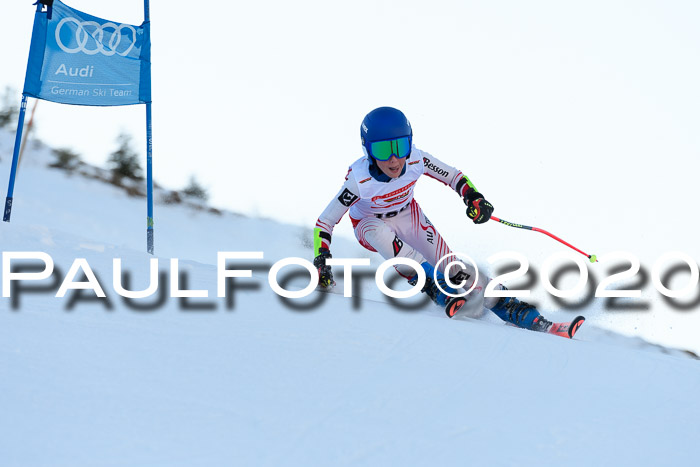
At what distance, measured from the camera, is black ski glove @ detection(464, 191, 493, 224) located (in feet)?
14.2

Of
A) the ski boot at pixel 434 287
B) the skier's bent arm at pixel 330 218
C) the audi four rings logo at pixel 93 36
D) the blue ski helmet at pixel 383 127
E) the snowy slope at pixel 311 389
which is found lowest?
the snowy slope at pixel 311 389

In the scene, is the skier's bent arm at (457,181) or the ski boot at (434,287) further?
the skier's bent arm at (457,181)

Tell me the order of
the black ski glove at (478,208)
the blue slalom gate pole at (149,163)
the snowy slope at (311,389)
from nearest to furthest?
1. the snowy slope at (311,389)
2. the black ski glove at (478,208)
3. the blue slalom gate pole at (149,163)

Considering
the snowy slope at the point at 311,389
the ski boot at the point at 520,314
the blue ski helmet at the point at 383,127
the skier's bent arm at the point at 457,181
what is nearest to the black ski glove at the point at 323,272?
the snowy slope at the point at 311,389

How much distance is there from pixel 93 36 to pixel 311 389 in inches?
193

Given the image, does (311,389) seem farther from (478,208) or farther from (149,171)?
(149,171)

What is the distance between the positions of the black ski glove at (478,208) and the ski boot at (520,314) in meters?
0.51

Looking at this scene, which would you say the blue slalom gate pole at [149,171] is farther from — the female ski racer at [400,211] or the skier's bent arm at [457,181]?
the skier's bent arm at [457,181]

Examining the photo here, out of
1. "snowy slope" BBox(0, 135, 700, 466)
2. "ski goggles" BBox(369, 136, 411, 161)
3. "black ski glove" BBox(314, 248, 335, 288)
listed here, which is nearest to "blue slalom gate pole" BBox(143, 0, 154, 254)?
"black ski glove" BBox(314, 248, 335, 288)

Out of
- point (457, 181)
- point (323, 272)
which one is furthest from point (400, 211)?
point (323, 272)

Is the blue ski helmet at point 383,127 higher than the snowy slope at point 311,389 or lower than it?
higher

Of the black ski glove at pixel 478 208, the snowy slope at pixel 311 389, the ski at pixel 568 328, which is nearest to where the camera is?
the snowy slope at pixel 311 389

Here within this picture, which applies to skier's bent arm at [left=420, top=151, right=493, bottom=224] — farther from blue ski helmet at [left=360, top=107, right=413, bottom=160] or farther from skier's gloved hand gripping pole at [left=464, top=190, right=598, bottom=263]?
blue ski helmet at [left=360, top=107, right=413, bottom=160]

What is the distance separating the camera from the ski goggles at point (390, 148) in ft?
13.2
